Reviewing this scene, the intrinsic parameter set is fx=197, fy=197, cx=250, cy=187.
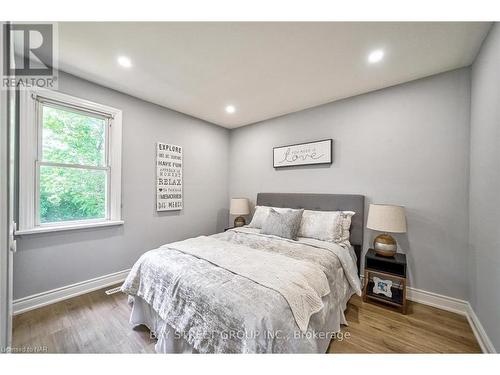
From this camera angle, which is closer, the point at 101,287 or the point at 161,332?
the point at 161,332

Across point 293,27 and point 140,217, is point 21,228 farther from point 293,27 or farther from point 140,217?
point 293,27

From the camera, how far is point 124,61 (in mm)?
1979

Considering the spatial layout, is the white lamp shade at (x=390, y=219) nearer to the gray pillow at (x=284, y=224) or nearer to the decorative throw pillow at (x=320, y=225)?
the decorative throw pillow at (x=320, y=225)

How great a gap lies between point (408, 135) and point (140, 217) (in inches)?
142

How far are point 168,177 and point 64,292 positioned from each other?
1788 mm

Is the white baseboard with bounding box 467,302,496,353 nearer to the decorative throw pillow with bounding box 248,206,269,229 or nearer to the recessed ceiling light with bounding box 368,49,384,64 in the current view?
the decorative throw pillow with bounding box 248,206,269,229

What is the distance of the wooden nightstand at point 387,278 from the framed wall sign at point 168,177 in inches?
110

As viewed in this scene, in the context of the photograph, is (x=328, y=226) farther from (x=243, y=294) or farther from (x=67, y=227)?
(x=67, y=227)

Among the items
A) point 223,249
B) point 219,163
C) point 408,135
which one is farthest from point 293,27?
point 219,163

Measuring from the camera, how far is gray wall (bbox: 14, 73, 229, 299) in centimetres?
211

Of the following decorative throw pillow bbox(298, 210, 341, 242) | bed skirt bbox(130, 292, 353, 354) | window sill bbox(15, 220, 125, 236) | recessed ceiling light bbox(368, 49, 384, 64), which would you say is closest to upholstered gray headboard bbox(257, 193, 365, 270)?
decorative throw pillow bbox(298, 210, 341, 242)

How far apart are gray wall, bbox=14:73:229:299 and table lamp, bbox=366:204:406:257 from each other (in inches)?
105

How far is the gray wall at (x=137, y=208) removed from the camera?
82.9 inches

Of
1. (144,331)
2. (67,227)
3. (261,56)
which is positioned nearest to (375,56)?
(261,56)
